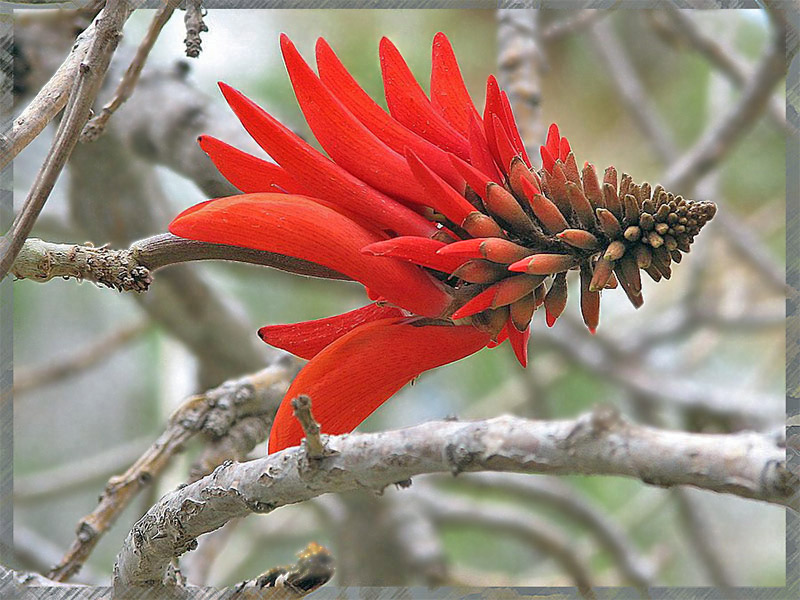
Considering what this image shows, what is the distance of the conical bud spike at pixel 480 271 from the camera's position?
1.18ft

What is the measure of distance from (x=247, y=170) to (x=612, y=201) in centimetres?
17

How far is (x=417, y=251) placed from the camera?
0.36 metres

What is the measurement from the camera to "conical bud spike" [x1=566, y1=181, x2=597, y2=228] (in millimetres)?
357

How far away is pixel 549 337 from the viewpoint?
1321mm

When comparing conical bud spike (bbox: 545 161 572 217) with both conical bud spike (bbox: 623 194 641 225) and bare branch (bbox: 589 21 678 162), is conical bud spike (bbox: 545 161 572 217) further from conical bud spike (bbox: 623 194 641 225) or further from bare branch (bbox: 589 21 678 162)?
bare branch (bbox: 589 21 678 162)

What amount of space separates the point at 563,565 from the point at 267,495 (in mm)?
1002

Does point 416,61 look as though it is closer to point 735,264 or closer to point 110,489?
point 735,264

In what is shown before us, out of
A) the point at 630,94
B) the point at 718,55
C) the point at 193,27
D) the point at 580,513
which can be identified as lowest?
the point at 580,513

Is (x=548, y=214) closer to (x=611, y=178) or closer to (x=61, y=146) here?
(x=611, y=178)

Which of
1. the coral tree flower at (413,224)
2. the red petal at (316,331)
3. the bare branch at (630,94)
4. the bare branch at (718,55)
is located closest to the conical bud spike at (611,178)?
the coral tree flower at (413,224)

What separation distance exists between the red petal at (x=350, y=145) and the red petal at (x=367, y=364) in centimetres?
7

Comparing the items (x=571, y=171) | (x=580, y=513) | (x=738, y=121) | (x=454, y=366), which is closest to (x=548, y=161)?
(x=571, y=171)

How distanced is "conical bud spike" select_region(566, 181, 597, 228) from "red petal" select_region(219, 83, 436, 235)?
7 cm

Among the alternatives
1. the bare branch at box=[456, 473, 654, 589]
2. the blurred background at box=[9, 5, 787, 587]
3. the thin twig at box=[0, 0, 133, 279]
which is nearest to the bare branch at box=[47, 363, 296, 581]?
the blurred background at box=[9, 5, 787, 587]
